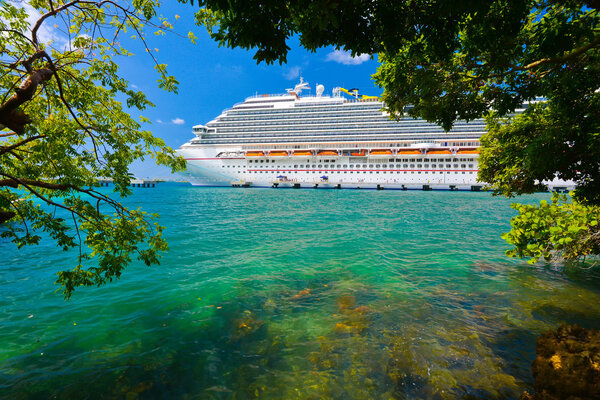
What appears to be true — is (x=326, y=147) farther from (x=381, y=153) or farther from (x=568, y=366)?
(x=568, y=366)

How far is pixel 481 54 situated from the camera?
4359mm

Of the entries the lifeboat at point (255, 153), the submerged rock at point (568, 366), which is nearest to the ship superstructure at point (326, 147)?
the lifeboat at point (255, 153)

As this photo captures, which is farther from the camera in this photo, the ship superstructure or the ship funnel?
the ship funnel

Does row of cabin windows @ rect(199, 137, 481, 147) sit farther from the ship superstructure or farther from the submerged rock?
the submerged rock

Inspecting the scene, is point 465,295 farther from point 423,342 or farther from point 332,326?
point 332,326

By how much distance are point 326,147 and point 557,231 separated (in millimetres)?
60772

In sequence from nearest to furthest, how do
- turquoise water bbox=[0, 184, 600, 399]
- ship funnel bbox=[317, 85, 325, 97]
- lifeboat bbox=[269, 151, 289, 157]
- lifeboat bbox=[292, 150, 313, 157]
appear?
turquoise water bbox=[0, 184, 600, 399]
lifeboat bbox=[292, 150, 313, 157]
lifeboat bbox=[269, 151, 289, 157]
ship funnel bbox=[317, 85, 325, 97]

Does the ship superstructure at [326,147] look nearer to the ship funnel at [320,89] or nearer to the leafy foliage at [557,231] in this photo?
the ship funnel at [320,89]

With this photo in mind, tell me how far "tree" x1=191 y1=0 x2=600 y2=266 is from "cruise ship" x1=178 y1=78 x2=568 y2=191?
56345mm

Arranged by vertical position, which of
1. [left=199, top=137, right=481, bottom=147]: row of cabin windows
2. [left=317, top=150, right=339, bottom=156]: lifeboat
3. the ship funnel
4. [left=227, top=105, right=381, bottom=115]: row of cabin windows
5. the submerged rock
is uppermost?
the ship funnel

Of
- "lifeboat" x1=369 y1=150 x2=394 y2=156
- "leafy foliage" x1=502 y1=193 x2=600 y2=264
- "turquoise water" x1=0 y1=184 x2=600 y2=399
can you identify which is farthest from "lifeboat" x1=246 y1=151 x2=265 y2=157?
"leafy foliage" x1=502 y1=193 x2=600 y2=264

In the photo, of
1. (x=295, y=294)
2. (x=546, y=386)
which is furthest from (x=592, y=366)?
(x=295, y=294)

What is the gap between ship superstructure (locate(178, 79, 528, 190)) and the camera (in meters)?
58.5

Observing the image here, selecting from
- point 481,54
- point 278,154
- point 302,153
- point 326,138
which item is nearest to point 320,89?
point 326,138
